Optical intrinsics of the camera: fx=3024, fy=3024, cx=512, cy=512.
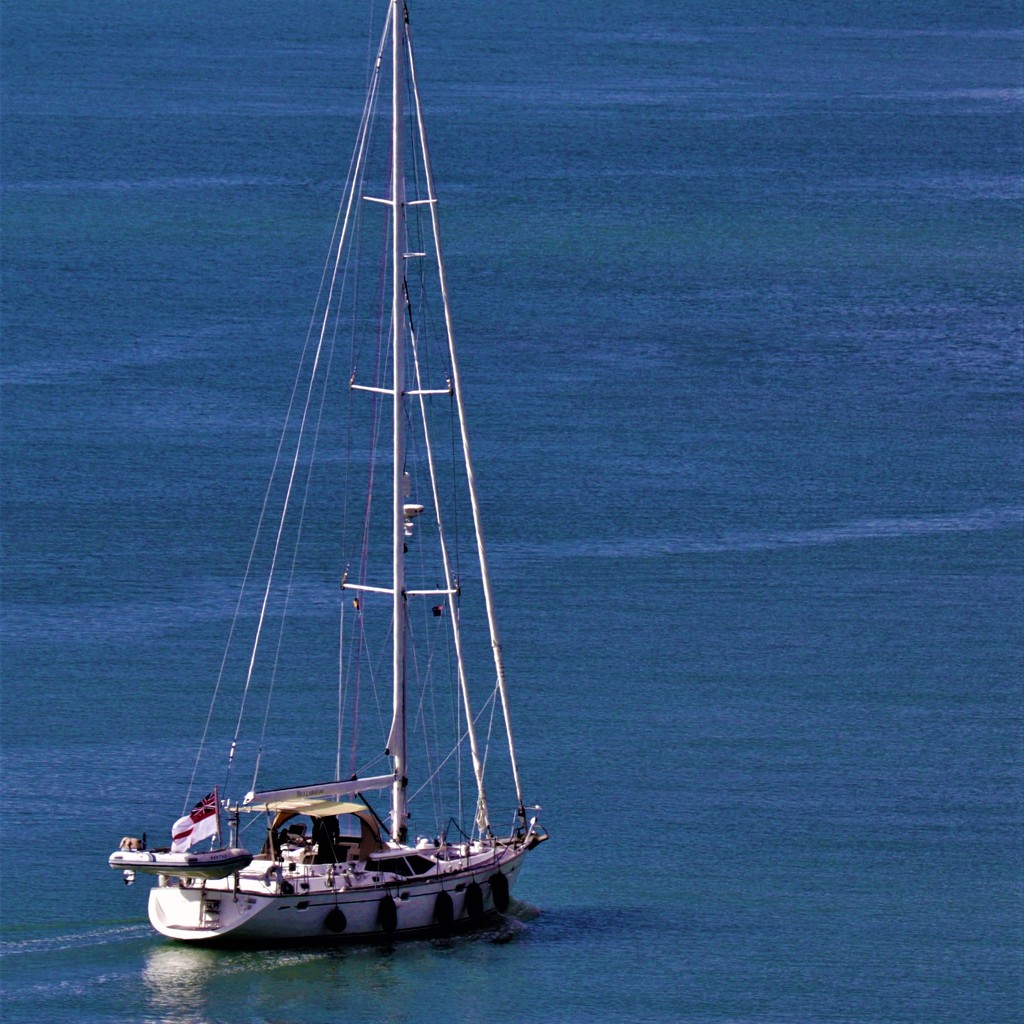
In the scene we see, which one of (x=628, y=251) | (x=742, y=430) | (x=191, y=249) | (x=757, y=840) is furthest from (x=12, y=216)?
(x=757, y=840)

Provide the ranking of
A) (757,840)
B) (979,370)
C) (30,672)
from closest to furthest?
(757,840) → (30,672) → (979,370)

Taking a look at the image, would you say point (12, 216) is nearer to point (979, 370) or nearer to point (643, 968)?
point (979, 370)

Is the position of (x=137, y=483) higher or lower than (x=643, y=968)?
higher

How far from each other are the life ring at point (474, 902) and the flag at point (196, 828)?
469 cm

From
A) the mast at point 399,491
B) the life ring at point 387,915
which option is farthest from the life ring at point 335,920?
the mast at point 399,491

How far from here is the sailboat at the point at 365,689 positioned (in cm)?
4862

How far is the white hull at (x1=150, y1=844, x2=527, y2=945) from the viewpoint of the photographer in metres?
48.2

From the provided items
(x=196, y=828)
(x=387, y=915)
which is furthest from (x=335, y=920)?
(x=196, y=828)

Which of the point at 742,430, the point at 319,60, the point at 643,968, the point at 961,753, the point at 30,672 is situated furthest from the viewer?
the point at 319,60

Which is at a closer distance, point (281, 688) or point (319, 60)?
point (281, 688)

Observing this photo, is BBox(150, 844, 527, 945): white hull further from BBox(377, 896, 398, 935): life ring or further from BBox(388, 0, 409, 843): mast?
BBox(388, 0, 409, 843): mast

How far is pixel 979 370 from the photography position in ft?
309

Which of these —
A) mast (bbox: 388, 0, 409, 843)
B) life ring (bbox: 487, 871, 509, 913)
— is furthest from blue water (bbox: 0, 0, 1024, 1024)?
mast (bbox: 388, 0, 409, 843)

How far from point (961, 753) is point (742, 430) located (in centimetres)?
2711
